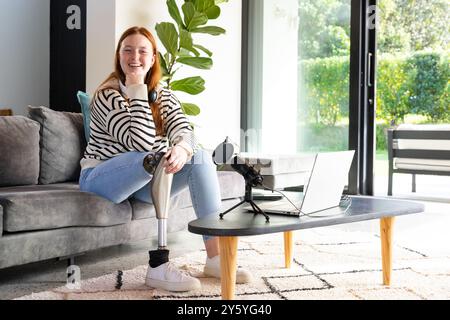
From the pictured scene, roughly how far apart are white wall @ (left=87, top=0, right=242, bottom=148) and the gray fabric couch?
1512 mm

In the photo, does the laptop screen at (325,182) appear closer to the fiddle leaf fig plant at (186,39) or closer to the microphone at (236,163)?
the microphone at (236,163)

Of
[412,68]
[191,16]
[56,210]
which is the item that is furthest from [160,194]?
[412,68]

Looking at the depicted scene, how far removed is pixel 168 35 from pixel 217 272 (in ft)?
7.91

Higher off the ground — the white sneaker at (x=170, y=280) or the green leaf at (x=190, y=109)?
the green leaf at (x=190, y=109)

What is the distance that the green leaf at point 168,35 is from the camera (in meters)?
4.03

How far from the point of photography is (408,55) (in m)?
6.60

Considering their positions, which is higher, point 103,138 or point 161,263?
point 103,138

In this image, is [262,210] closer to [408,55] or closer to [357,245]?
[357,245]

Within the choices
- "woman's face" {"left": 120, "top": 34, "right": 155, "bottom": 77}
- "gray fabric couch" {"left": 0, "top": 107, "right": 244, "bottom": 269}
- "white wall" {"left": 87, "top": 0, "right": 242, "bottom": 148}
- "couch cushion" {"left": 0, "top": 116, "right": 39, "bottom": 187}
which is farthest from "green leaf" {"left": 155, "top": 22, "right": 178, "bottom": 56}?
"woman's face" {"left": 120, "top": 34, "right": 155, "bottom": 77}

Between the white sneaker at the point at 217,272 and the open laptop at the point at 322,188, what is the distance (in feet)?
0.92

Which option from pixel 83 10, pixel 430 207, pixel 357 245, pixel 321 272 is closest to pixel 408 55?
pixel 430 207

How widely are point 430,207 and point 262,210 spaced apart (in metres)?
3.16

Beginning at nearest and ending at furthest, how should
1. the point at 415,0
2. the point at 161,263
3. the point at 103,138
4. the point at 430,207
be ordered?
the point at 161,263, the point at 103,138, the point at 430,207, the point at 415,0

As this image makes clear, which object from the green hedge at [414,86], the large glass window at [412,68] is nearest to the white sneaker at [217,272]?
the large glass window at [412,68]
